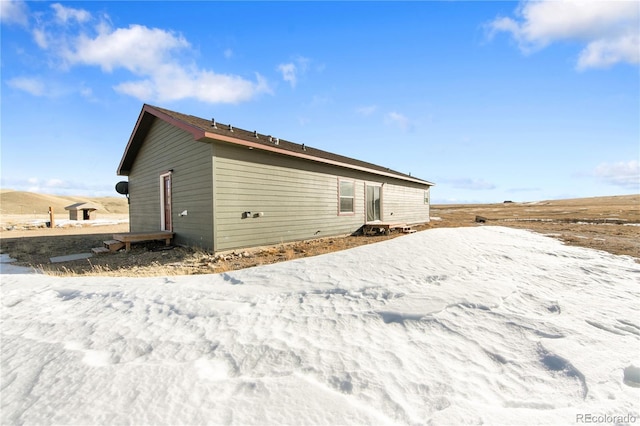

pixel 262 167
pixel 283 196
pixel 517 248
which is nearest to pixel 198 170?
pixel 262 167

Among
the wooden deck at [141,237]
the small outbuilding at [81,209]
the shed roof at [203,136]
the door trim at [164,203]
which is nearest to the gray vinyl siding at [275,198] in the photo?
the shed roof at [203,136]

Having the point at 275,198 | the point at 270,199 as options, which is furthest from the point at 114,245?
the point at 275,198

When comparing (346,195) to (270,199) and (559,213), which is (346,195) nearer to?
(270,199)

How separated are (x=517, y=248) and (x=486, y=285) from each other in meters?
3.49

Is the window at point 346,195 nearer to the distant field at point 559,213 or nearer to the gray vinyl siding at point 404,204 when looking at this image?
the gray vinyl siding at point 404,204

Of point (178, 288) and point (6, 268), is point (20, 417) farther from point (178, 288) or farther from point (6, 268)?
point (6, 268)

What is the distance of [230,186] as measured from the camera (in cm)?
783

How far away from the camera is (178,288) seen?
407cm

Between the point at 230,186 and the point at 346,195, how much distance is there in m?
5.67

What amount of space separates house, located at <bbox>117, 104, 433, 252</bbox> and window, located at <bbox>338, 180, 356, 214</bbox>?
4 cm

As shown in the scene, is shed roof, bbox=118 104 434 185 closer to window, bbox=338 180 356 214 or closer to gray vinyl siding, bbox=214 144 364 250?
gray vinyl siding, bbox=214 144 364 250

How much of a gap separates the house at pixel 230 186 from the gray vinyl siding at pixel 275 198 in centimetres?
3

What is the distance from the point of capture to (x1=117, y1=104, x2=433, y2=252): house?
768 cm

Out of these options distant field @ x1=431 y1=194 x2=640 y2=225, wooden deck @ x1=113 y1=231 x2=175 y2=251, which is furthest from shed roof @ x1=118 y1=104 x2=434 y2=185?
distant field @ x1=431 y1=194 x2=640 y2=225
